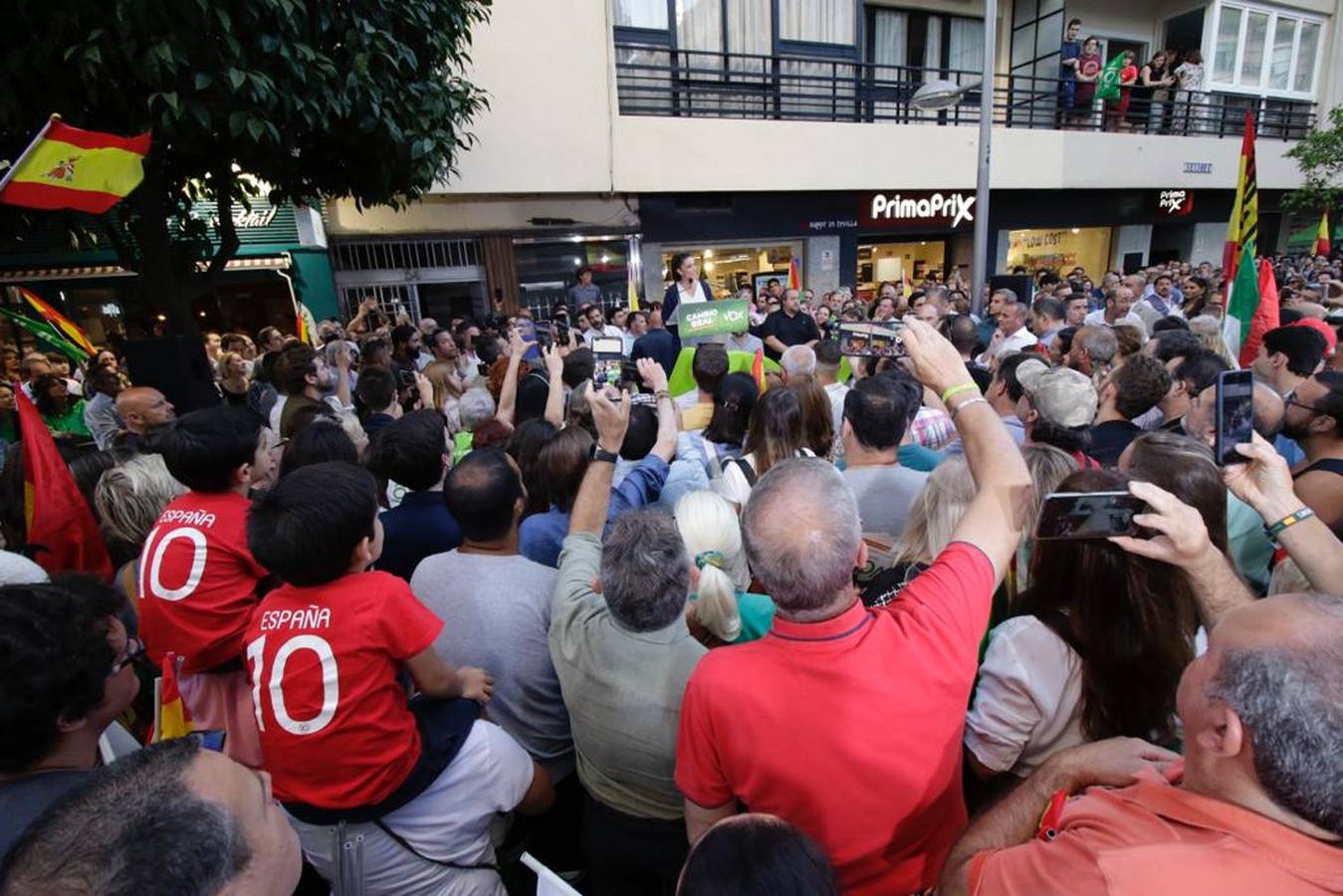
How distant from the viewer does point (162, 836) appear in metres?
0.84

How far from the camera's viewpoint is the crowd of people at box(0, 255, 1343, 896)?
2.89 feet

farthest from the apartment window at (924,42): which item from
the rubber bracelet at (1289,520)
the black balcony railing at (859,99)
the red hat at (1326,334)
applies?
the rubber bracelet at (1289,520)

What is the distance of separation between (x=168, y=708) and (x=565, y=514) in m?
1.44

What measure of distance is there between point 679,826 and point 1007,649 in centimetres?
96

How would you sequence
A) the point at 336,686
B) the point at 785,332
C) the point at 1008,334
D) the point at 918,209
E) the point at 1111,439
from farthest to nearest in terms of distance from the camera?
the point at 918,209
the point at 785,332
the point at 1008,334
the point at 1111,439
the point at 336,686

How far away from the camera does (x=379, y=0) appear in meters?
5.22

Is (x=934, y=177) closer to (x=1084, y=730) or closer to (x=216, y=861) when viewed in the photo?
(x=1084, y=730)

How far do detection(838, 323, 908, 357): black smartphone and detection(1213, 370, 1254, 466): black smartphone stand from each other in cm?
124

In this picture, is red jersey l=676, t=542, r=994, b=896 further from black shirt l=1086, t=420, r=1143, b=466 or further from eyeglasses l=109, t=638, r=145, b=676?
black shirt l=1086, t=420, r=1143, b=466

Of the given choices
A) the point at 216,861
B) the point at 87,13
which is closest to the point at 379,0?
the point at 87,13

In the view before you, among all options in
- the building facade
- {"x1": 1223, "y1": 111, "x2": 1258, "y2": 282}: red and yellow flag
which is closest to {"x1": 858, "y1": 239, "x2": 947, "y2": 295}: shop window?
Answer: the building facade

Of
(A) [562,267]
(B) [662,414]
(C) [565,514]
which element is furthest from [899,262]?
(C) [565,514]

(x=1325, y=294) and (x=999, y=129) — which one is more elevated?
(x=999, y=129)

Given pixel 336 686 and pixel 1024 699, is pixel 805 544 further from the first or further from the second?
pixel 336 686
